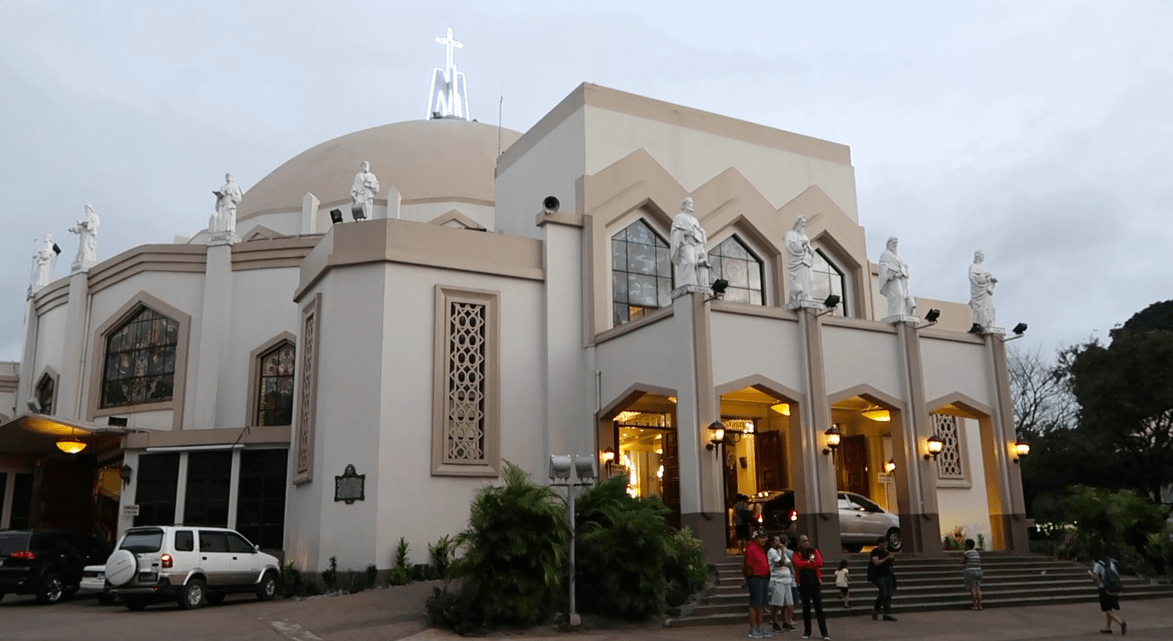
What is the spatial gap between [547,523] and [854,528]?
346 inches

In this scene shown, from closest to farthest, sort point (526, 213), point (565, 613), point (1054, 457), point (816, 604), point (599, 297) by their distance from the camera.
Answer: point (816, 604) < point (565, 613) < point (599, 297) < point (526, 213) < point (1054, 457)

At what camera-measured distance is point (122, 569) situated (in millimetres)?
16109

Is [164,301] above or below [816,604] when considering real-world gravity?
above

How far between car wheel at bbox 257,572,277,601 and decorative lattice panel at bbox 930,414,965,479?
55.3 ft

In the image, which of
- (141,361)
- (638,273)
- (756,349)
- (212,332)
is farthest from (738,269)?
(141,361)

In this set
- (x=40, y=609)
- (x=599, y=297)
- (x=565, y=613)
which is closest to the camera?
(x=565, y=613)

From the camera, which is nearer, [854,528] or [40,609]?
[40,609]

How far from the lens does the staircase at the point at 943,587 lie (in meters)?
15.6

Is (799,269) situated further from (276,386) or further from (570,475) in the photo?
(276,386)

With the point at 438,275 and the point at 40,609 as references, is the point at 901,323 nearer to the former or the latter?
the point at 438,275

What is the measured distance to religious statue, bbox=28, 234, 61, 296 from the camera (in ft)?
101

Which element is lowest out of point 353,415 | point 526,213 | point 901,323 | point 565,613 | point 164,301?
point 565,613

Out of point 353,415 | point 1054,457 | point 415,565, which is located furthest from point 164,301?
point 1054,457

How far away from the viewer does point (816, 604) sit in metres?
13.5
